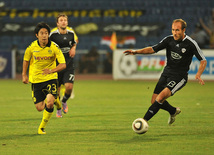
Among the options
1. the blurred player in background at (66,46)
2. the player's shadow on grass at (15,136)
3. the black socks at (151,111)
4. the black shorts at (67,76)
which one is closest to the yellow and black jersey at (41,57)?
the player's shadow on grass at (15,136)

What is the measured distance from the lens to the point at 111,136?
26.5 ft

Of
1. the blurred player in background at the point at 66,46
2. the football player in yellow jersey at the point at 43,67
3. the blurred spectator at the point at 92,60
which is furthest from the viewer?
the blurred spectator at the point at 92,60

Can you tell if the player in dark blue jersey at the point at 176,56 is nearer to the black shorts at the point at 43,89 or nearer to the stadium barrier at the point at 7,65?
the black shorts at the point at 43,89

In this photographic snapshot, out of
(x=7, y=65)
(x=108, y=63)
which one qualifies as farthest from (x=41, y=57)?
(x=108, y=63)

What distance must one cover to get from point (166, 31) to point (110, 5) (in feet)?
14.6

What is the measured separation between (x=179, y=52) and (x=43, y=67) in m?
2.43

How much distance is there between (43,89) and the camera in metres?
8.78

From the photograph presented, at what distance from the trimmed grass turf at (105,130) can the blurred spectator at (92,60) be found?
41.3 ft

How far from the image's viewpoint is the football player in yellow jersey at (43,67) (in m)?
8.39

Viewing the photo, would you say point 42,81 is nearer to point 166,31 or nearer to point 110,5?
point 166,31

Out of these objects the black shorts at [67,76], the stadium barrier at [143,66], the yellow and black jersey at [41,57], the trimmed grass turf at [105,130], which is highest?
the yellow and black jersey at [41,57]

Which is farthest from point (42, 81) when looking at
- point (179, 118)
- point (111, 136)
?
point (179, 118)

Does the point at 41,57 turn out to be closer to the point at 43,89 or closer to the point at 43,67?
the point at 43,67

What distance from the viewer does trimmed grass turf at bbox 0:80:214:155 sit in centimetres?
693
